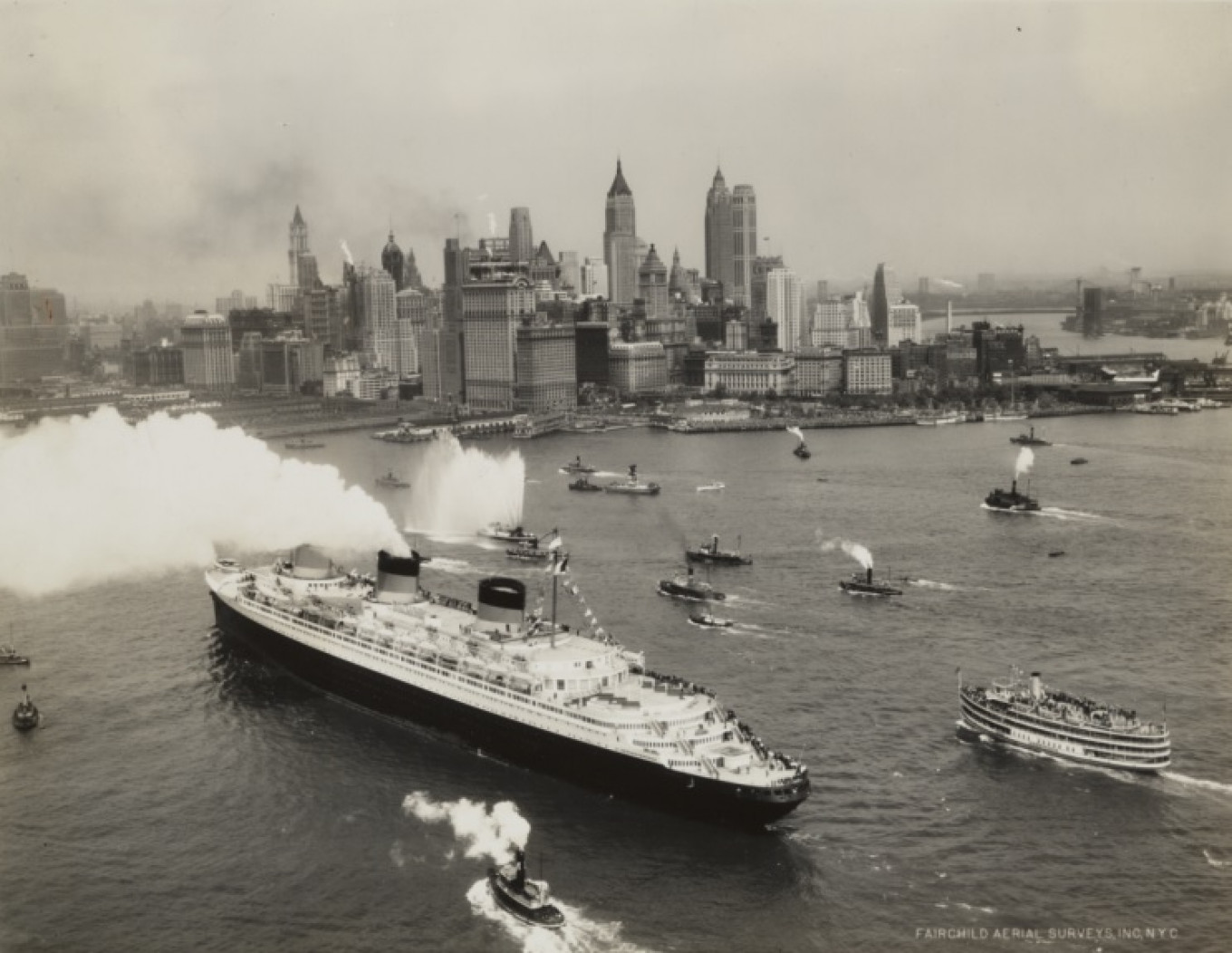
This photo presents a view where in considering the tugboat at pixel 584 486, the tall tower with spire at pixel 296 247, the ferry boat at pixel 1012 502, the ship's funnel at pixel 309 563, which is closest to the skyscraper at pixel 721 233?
the tall tower with spire at pixel 296 247

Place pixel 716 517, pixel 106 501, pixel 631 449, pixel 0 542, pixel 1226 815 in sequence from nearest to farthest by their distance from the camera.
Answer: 1. pixel 1226 815
2. pixel 0 542
3. pixel 106 501
4. pixel 716 517
5. pixel 631 449

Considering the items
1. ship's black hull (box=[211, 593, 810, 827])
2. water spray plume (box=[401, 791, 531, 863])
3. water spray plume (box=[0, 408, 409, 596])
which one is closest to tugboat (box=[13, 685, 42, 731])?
ship's black hull (box=[211, 593, 810, 827])

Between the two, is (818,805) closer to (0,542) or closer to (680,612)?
(680,612)

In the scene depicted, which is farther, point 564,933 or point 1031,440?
point 1031,440

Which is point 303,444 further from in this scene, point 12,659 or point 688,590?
point 12,659

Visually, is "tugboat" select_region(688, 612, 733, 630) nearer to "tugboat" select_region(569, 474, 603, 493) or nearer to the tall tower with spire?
"tugboat" select_region(569, 474, 603, 493)

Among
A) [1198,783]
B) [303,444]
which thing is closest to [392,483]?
[303,444]

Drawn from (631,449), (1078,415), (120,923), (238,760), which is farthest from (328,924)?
(1078,415)
